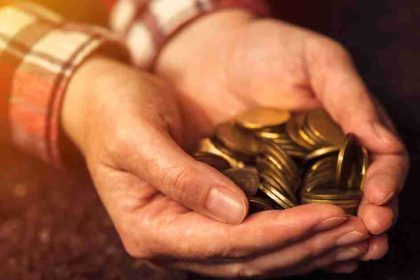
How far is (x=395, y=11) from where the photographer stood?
1406mm

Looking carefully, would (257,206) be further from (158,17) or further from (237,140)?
(158,17)

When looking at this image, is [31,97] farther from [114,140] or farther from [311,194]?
[311,194]

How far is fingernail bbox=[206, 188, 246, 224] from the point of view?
76 centimetres

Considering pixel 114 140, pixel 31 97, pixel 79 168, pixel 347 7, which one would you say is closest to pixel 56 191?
pixel 79 168

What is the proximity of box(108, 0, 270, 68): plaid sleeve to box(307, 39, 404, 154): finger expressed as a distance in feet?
0.97

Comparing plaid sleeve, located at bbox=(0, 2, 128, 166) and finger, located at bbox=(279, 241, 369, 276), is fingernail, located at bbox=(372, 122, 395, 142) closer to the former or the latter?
finger, located at bbox=(279, 241, 369, 276)

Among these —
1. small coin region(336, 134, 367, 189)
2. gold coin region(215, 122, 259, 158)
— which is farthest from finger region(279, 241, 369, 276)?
gold coin region(215, 122, 259, 158)

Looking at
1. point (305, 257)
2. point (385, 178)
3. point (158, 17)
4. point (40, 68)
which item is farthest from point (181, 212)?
point (158, 17)

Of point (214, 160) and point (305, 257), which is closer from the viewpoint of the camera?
point (305, 257)

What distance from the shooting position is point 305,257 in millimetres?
800

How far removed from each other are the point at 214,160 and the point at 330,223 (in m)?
0.24

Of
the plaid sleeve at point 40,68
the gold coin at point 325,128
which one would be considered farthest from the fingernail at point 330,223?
the plaid sleeve at point 40,68

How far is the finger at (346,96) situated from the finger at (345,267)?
17cm

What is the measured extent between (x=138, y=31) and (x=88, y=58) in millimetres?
251
